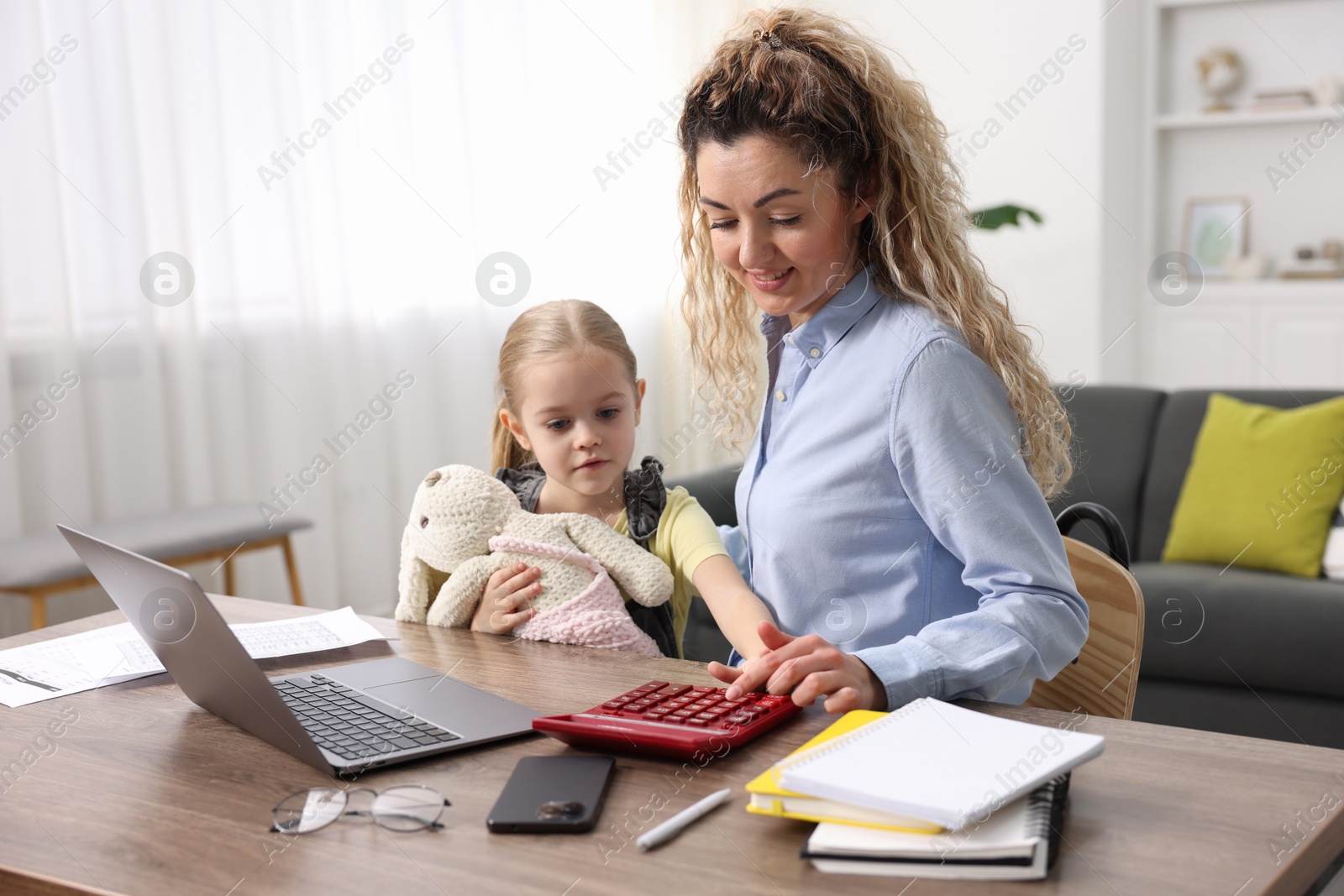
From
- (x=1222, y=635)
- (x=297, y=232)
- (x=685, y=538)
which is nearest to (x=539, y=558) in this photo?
(x=685, y=538)

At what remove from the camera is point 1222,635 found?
2730 millimetres

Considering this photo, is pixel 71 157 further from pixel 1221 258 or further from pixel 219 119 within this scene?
pixel 1221 258

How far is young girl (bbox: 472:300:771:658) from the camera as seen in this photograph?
4.66 ft

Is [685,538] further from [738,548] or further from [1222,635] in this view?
[1222,635]

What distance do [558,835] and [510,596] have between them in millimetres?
564

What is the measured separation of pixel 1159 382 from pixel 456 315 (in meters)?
3.07

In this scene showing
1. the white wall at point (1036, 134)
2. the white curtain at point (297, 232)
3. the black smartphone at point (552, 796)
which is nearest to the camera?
the black smartphone at point (552, 796)


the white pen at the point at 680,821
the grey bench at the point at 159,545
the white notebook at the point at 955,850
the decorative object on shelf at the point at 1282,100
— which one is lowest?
the grey bench at the point at 159,545

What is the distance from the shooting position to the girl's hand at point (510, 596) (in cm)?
140

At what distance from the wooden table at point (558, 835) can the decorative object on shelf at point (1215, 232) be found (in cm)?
465

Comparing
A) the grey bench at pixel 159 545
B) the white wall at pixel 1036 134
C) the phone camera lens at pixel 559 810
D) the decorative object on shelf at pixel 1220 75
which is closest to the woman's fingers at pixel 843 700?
the phone camera lens at pixel 559 810

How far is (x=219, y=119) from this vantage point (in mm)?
3473

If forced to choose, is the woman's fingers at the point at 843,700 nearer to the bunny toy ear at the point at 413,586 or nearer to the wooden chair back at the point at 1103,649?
the wooden chair back at the point at 1103,649

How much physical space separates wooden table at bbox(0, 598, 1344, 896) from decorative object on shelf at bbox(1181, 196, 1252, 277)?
15.3 ft
